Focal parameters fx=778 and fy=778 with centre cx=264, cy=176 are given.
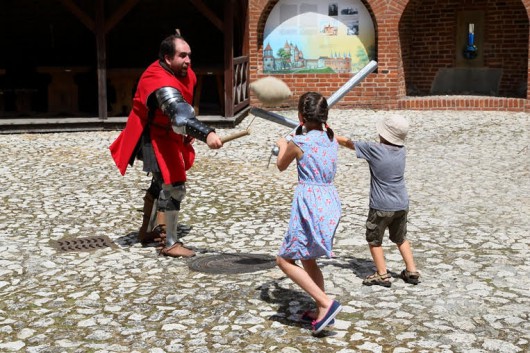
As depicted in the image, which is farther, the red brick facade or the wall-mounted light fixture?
the wall-mounted light fixture

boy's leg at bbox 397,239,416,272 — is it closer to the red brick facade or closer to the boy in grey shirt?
the boy in grey shirt

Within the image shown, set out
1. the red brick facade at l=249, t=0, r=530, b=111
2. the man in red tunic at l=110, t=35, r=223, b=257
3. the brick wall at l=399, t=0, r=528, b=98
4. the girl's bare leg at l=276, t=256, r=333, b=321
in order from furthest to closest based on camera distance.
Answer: the brick wall at l=399, t=0, r=528, b=98 → the red brick facade at l=249, t=0, r=530, b=111 → the man in red tunic at l=110, t=35, r=223, b=257 → the girl's bare leg at l=276, t=256, r=333, b=321

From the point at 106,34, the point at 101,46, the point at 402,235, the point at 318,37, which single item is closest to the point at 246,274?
the point at 402,235

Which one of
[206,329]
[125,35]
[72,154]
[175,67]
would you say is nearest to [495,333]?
[206,329]

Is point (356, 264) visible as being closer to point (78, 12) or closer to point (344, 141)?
point (344, 141)

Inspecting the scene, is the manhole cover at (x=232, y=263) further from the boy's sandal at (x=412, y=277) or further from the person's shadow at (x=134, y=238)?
the boy's sandal at (x=412, y=277)

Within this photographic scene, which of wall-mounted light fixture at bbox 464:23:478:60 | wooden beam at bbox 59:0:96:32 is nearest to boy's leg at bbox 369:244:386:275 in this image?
wooden beam at bbox 59:0:96:32

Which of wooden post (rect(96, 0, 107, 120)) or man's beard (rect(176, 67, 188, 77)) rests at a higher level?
wooden post (rect(96, 0, 107, 120))

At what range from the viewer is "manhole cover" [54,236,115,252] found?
582 centimetres

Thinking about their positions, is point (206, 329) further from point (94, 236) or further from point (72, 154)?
point (72, 154)

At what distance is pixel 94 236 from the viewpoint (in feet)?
20.3

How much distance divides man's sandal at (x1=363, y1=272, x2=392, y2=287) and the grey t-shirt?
0.42 metres

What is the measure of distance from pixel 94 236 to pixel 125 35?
989 cm

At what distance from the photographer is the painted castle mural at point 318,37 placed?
50.0 feet
